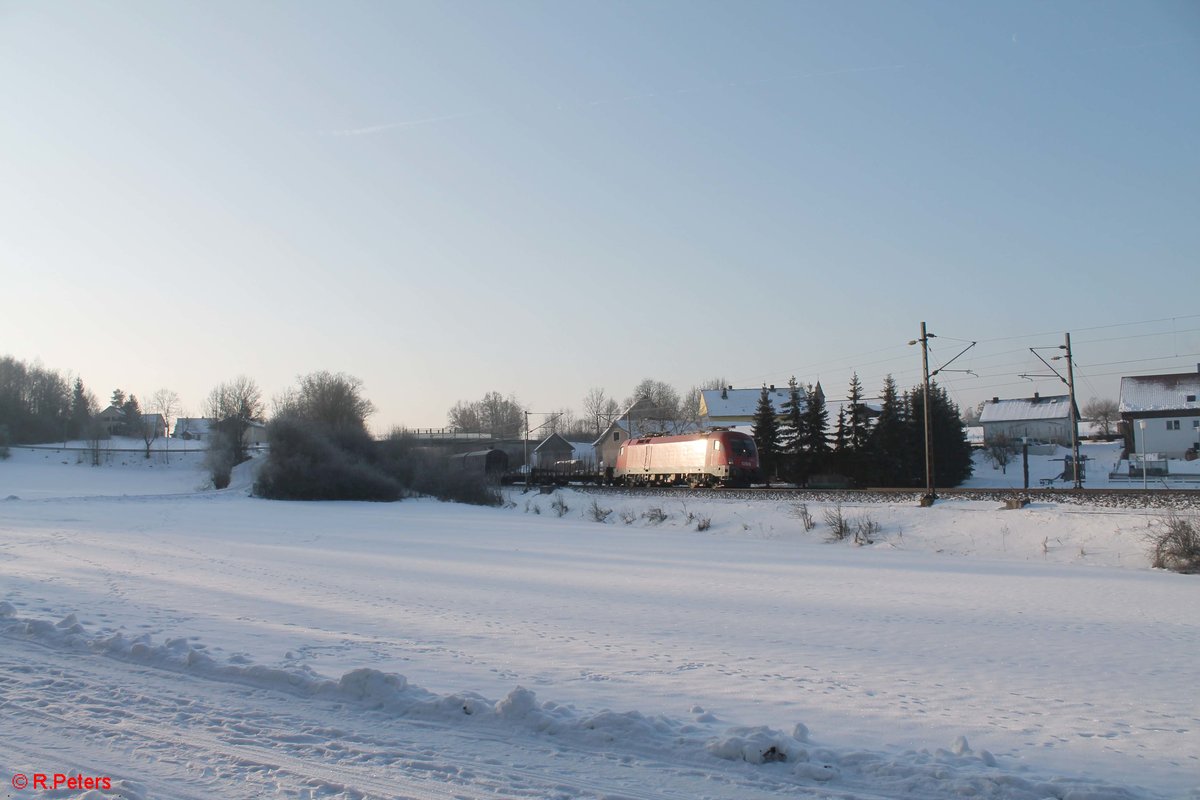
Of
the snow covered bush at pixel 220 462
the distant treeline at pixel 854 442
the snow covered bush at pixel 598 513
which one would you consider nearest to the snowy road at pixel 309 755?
the snow covered bush at pixel 598 513

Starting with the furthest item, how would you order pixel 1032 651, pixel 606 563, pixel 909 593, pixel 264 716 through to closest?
1. pixel 606 563
2. pixel 909 593
3. pixel 1032 651
4. pixel 264 716

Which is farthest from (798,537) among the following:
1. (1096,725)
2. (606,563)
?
(1096,725)

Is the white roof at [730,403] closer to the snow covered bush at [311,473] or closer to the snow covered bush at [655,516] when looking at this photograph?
the snow covered bush at [311,473]

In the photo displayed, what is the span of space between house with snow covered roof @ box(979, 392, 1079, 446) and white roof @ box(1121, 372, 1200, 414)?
24.1m

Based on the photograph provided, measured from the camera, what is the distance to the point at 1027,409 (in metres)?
107

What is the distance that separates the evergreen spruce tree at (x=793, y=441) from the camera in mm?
55375

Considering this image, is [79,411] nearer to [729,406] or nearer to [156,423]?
[156,423]

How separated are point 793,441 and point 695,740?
50807mm

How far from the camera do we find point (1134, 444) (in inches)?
2768

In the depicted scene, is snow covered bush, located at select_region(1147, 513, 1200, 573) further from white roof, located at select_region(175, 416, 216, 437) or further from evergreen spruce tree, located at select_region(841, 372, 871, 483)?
white roof, located at select_region(175, 416, 216, 437)

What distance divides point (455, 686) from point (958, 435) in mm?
58876

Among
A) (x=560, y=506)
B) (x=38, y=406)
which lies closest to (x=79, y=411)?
(x=38, y=406)

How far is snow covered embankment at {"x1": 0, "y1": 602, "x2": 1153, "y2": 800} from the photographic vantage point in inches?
222

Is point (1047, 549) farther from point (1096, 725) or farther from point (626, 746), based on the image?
point (626, 746)
